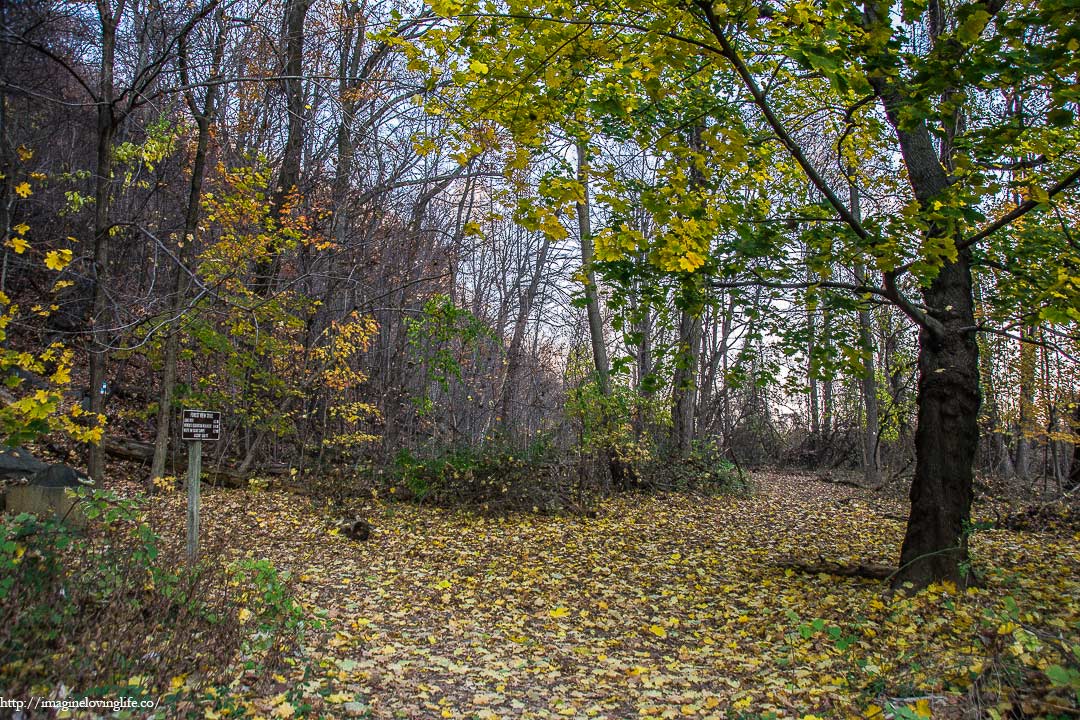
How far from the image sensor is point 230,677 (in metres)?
3.54

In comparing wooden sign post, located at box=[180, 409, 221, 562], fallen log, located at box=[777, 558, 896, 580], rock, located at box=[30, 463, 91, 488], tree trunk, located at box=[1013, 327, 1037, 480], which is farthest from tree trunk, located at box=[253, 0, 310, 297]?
tree trunk, located at box=[1013, 327, 1037, 480]

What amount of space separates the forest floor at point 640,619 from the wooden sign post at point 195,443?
0.31 meters

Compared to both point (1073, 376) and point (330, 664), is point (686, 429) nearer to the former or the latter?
point (1073, 376)

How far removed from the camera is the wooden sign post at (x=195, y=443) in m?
5.67

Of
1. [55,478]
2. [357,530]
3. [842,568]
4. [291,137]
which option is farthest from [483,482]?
[291,137]

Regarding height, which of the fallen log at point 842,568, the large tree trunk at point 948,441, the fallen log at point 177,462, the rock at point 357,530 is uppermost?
the large tree trunk at point 948,441

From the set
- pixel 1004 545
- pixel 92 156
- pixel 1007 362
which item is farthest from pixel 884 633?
pixel 92 156

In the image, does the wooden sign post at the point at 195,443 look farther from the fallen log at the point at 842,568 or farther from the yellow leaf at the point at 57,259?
the fallen log at the point at 842,568

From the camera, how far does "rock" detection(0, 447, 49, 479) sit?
21.2 feet

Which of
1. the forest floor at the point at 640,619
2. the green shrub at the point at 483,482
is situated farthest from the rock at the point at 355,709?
the green shrub at the point at 483,482

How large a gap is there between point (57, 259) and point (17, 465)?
4067mm

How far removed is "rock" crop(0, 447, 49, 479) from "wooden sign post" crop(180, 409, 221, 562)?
187 centimetres

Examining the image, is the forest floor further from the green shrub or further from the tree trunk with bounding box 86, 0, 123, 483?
the tree trunk with bounding box 86, 0, 123, 483

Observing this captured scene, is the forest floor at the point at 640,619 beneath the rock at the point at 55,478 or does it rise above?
beneath
